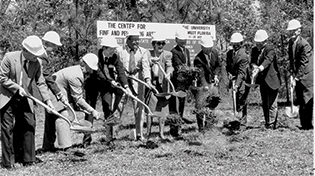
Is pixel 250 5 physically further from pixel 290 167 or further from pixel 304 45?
Answer: pixel 290 167

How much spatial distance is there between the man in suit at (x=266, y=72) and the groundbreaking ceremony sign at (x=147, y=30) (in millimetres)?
1763

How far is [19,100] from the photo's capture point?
580cm

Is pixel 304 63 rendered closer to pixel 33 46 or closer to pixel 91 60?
pixel 91 60

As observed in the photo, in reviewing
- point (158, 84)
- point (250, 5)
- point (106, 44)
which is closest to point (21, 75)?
point (106, 44)

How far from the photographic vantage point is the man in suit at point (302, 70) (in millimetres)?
8133

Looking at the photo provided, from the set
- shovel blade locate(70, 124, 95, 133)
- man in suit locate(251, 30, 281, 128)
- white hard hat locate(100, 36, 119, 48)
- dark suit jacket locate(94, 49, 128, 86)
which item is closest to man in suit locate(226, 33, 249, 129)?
man in suit locate(251, 30, 281, 128)

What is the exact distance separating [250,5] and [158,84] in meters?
16.3

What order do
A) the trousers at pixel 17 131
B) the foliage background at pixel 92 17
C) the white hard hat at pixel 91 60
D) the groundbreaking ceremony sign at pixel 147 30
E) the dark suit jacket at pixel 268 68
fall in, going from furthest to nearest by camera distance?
the foliage background at pixel 92 17 < the groundbreaking ceremony sign at pixel 147 30 < the dark suit jacket at pixel 268 68 < the white hard hat at pixel 91 60 < the trousers at pixel 17 131

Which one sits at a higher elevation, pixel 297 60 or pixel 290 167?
pixel 297 60

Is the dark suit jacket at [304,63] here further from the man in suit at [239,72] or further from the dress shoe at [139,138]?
the dress shoe at [139,138]

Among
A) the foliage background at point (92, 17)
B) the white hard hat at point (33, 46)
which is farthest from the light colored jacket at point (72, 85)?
the foliage background at point (92, 17)

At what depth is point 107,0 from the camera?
13.0 m

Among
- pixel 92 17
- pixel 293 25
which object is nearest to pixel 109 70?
pixel 293 25

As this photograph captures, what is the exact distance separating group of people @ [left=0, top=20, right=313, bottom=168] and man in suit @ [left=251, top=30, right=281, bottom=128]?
0.06 feet
